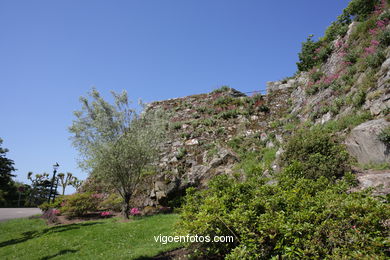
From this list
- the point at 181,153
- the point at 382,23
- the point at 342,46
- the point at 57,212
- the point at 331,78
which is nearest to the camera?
the point at 382,23

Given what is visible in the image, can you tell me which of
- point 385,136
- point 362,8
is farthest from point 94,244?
point 362,8

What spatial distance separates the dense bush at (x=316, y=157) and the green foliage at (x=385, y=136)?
114cm

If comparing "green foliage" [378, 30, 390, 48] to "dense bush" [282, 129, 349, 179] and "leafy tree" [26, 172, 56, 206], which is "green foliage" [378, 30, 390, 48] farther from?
"leafy tree" [26, 172, 56, 206]

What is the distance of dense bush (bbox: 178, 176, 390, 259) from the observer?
3141 mm

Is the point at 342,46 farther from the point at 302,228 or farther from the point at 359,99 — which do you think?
the point at 302,228

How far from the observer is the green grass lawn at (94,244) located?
6.95 metres

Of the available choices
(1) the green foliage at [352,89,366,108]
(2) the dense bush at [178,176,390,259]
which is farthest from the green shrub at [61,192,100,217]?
(1) the green foliage at [352,89,366,108]

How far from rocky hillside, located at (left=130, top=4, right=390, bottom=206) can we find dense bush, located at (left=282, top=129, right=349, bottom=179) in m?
0.71

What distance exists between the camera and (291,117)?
53.7 feet

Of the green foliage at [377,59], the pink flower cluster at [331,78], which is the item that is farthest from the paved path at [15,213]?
the green foliage at [377,59]

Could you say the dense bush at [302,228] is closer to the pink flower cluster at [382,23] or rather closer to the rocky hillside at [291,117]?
the rocky hillside at [291,117]

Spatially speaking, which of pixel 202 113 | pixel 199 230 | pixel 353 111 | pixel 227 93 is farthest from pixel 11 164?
pixel 353 111

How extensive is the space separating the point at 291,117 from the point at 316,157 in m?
9.46

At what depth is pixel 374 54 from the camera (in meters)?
10.9
